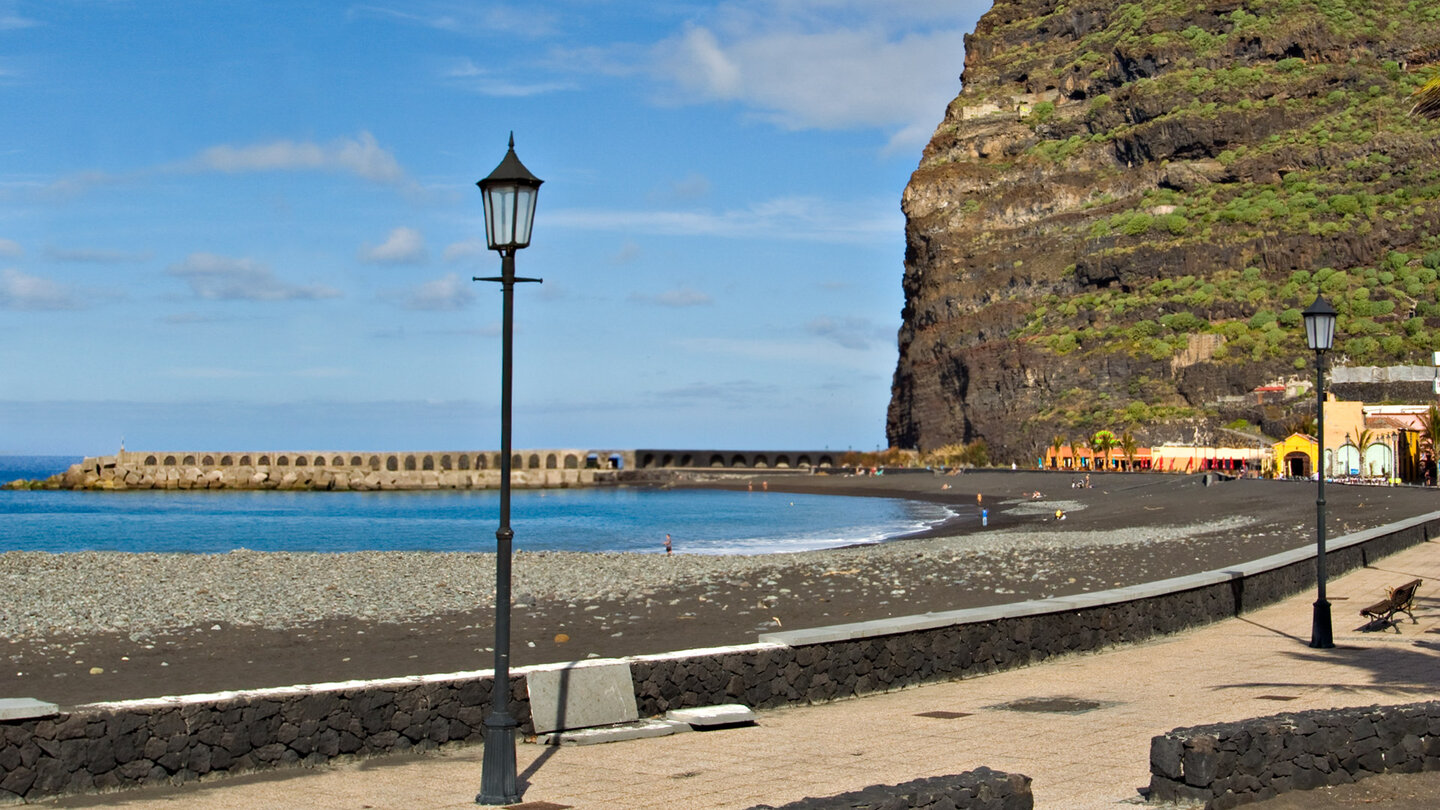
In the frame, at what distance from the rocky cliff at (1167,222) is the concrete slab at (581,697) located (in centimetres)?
10086

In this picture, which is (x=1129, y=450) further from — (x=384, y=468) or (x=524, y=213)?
(x=524, y=213)

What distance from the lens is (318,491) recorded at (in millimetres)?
121938

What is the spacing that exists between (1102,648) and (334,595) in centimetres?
1498

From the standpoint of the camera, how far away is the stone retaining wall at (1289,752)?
801cm

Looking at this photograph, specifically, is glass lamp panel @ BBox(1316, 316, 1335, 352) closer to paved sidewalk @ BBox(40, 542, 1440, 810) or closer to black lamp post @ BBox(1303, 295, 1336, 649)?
black lamp post @ BBox(1303, 295, 1336, 649)

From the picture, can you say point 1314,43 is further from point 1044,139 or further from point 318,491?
point 318,491

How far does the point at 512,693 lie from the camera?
35.9 feet

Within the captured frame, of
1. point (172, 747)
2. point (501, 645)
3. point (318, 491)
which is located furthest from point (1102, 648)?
point (318, 491)

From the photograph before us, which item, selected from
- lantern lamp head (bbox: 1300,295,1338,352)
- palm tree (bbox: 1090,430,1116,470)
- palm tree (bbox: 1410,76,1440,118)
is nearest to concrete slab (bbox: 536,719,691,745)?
lantern lamp head (bbox: 1300,295,1338,352)

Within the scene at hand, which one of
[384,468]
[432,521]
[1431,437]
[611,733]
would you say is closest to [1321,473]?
[611,733]

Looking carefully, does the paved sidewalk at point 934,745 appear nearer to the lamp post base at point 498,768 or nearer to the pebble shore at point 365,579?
the lamp post base at point 498,768

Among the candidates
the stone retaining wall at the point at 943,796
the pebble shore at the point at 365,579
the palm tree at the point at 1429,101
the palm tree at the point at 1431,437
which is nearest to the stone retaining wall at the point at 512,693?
the stone retaining wall at the point at 943,796

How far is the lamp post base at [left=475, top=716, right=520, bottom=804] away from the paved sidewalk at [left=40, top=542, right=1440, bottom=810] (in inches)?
7.1

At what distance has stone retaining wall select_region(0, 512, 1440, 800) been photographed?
9023 mm
